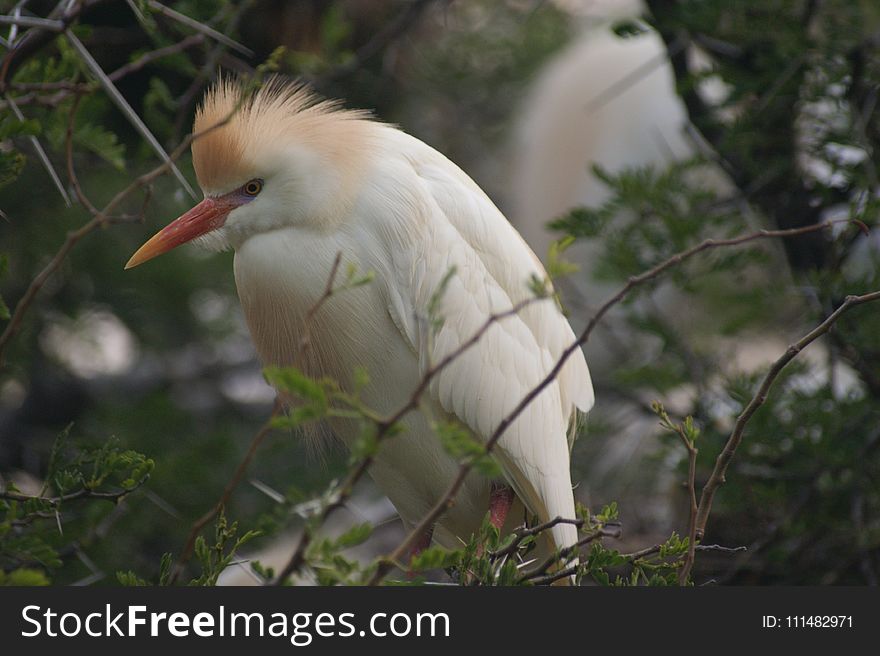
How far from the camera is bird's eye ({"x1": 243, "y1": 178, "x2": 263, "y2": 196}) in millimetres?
2025

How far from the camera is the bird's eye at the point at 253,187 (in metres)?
2.03

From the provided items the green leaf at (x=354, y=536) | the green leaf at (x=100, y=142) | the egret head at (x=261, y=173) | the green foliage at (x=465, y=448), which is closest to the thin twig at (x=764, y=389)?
the green foliage at (x=465, y=448)

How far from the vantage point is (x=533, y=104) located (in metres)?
5.50

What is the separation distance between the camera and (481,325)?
209 centimetres

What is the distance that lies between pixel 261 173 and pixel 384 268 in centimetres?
28

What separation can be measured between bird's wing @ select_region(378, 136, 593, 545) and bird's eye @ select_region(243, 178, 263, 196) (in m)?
0.27

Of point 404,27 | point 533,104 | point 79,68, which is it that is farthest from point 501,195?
point 79,68

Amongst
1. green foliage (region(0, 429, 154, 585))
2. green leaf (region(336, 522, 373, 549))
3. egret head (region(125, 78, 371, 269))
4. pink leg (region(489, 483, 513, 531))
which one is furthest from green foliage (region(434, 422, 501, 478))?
pink leg (region(489, 483, 513, 531))

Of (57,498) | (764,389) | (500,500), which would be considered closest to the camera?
(764,389)

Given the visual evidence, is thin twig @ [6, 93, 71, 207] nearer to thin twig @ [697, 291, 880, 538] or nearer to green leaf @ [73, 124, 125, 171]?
green leaf @ [73, 124, 125, 171]

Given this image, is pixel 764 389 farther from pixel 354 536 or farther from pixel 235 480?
pixel 235 480

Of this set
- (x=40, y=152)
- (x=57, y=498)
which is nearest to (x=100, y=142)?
(x=40, y=152)

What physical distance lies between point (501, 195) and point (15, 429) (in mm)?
2647

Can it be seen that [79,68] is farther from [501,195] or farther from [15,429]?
[501,195]
